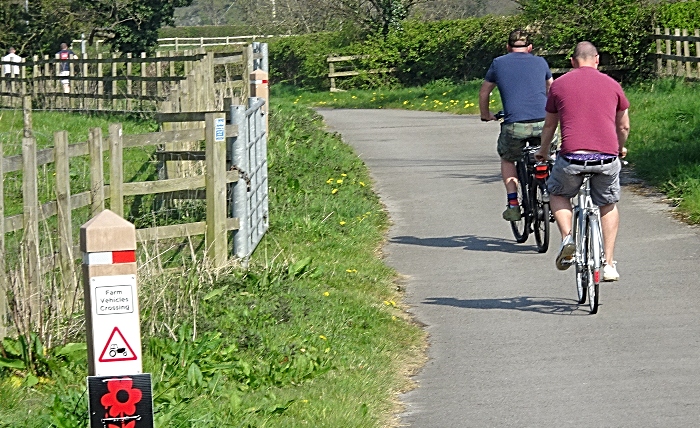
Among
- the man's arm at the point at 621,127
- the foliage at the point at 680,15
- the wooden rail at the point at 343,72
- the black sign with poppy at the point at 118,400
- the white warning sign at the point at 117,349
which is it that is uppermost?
the foliage at the point at 680,15

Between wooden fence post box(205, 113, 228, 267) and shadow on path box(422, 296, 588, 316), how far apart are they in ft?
6.14

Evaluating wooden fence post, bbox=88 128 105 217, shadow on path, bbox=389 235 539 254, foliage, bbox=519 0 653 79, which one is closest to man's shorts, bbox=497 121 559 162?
shadow on path, bbox=389 235 539 254

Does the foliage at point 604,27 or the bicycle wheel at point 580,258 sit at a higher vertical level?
the foliage at point 604,27

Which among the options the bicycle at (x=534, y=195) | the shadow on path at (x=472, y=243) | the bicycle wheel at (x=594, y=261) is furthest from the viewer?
the shadow on path at (x=472, y=243)

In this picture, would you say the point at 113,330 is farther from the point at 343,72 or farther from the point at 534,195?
the point at 343,72

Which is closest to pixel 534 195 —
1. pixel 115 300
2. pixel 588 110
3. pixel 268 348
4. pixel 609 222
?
pixel 609 222

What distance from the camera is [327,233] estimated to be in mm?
11820

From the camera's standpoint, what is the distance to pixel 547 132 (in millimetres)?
9133

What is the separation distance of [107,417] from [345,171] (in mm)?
11836

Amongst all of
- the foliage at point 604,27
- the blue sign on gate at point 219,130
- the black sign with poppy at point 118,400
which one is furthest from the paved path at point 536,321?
the foliage at point 604,27

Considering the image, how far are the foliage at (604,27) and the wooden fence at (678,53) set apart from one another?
0.56 meters

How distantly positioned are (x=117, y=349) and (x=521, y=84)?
716 centimetres

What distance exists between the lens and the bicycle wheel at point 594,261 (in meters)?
8.41

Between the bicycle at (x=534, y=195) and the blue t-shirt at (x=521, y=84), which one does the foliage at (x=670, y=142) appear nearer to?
the bicycle at (x=534, y=195)
